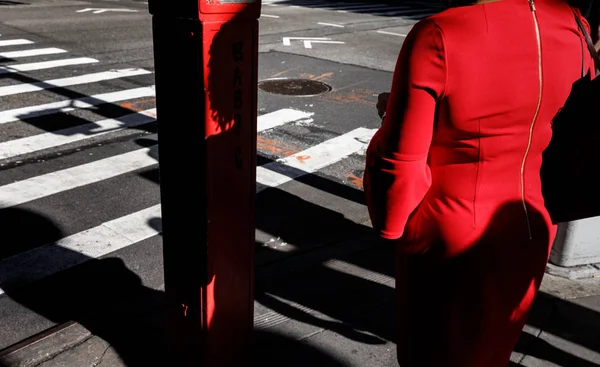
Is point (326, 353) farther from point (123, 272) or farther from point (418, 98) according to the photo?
point (418, 98)

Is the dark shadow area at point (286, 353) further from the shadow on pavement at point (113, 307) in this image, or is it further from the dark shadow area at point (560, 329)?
the dark shadow area at point (560, 329)

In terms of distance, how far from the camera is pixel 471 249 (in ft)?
6.59

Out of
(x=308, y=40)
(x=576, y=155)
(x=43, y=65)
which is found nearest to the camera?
(x=576, y=155)

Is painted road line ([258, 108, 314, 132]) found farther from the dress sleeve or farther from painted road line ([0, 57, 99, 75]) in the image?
the dress sleeve

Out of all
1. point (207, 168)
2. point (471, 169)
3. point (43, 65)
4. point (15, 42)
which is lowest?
point (43, 65)

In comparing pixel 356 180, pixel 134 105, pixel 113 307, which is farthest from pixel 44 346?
pixel 134 105

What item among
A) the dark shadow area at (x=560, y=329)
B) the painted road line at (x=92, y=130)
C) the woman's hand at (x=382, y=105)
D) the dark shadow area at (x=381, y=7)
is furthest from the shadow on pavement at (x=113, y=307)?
the dark shadow area at (x=381, y=7)

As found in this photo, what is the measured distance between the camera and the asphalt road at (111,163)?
441 cm

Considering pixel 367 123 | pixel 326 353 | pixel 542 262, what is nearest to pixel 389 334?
pixel 326 353

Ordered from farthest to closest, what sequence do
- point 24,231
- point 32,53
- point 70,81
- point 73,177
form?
1. point 32,53
2. point 70,81
3. point 73,177
4. point 24,231

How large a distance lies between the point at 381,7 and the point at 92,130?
18126 millimetres

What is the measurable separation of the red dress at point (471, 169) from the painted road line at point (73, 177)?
4.54 meters

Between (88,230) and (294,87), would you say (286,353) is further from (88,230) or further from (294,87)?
(294,87)

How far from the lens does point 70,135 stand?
7348 mm
